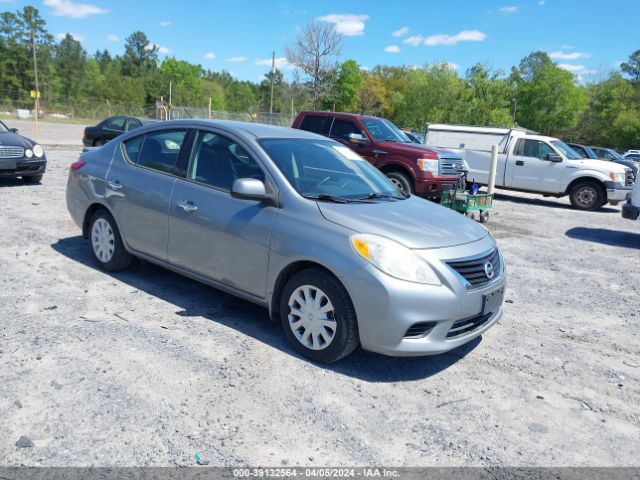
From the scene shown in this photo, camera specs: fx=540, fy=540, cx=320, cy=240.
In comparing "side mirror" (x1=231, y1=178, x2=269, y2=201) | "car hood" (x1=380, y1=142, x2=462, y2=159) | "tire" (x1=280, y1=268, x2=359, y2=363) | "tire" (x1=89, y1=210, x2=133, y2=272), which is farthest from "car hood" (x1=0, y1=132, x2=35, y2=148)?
"tire" (x1=280, y1=268, x2=359, y2=363)

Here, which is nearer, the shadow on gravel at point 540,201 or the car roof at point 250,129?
the car roof at point 250,129

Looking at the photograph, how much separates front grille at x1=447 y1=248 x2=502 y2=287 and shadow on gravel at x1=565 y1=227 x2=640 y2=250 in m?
6.85

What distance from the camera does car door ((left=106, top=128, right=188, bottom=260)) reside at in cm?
495

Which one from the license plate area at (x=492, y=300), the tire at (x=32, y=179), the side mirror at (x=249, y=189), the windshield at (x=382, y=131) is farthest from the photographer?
the windshield at (x=382, y=131)

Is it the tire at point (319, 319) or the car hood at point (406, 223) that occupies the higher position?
the car hood at point (406, 223)

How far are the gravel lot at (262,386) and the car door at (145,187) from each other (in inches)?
21.5

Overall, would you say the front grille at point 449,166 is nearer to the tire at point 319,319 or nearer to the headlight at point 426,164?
the headlight at point 426,164

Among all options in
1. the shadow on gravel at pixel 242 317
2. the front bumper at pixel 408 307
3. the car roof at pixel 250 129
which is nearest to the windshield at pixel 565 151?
the car roof at pixel 250 129

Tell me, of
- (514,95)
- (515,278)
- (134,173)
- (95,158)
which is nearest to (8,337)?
(134,173)

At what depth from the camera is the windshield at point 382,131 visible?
1191cm

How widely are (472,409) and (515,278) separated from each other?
3.69 meters

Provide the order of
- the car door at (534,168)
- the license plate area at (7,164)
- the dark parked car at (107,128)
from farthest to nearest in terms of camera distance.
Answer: the dark parked car at (107,128) < the car door at (534,168) < the license plate area at (7,164)

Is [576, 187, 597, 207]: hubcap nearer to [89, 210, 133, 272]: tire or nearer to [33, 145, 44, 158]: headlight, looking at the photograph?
[89, 210, 133, 272]: tire

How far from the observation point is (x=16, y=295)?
496 centimetres
